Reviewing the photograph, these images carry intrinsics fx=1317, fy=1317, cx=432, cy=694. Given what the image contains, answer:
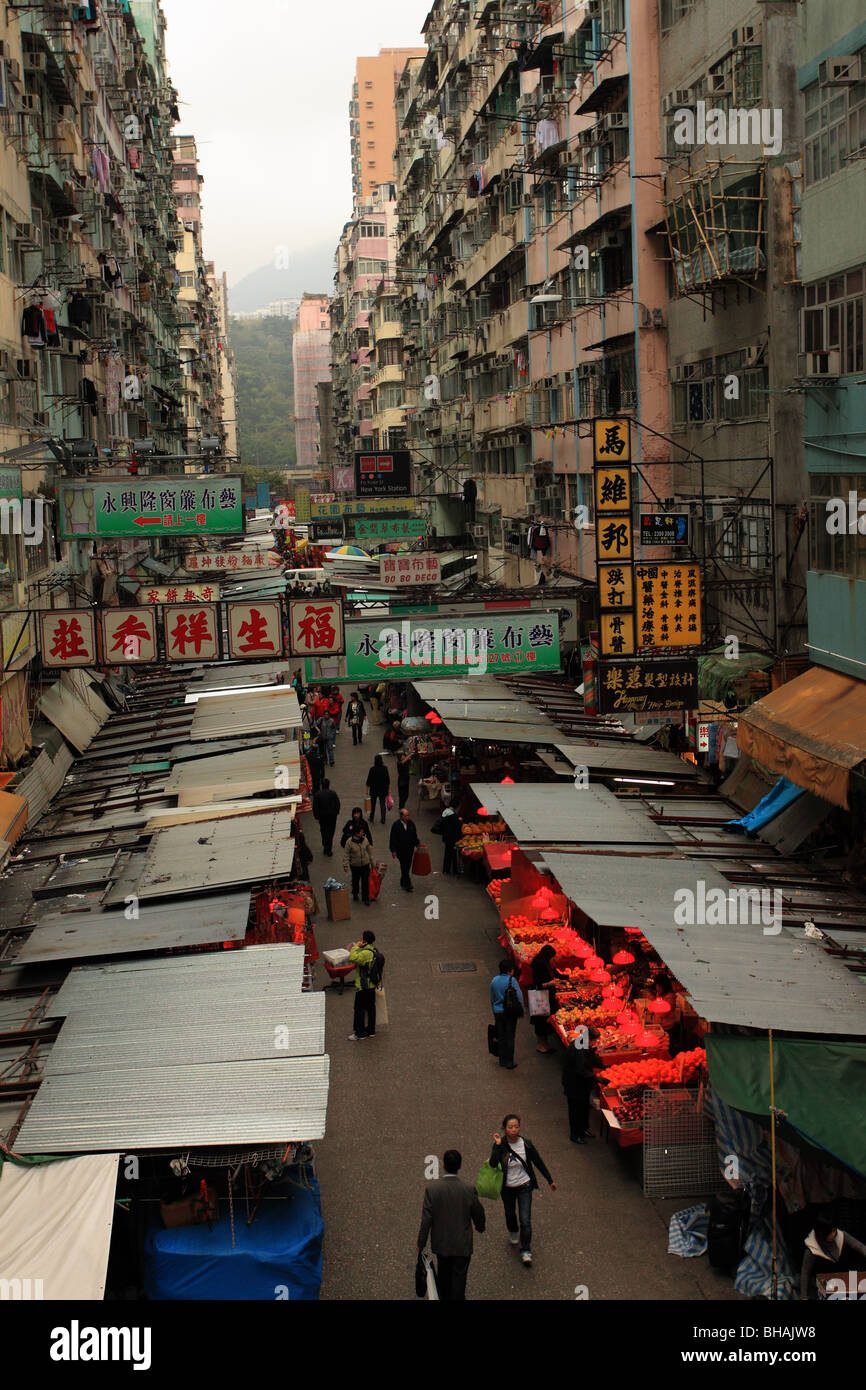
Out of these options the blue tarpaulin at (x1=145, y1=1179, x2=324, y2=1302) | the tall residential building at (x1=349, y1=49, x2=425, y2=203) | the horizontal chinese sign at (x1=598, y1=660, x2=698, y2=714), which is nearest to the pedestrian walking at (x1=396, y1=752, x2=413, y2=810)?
the horizontal chinese sign at (x1=598, y1=660, x2=698, y2=714)

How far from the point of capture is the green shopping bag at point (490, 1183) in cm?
980

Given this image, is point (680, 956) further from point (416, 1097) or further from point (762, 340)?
point (762, 340)

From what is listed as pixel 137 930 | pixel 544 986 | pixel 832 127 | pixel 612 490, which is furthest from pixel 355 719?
pixel 137 930

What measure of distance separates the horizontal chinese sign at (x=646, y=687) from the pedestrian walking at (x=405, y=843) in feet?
14.2

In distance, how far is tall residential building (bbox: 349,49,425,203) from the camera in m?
103

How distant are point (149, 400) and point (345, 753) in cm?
2273

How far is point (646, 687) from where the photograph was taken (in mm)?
17281

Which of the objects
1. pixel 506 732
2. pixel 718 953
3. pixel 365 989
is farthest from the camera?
pixel 506 732

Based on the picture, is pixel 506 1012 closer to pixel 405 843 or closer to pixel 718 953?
pixel 718 953

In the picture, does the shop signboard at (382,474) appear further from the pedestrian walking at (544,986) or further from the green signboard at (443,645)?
the pedestrian walking at (544,986)

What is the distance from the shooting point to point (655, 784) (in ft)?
62.2

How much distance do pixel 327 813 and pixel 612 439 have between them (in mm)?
7748

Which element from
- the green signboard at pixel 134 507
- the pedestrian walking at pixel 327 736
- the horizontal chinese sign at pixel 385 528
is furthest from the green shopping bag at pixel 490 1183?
the horizontal chinese sign at pixel 385 528
